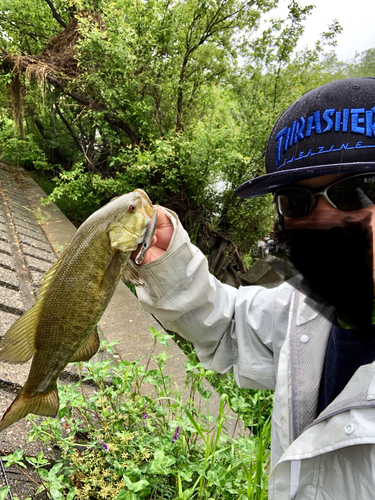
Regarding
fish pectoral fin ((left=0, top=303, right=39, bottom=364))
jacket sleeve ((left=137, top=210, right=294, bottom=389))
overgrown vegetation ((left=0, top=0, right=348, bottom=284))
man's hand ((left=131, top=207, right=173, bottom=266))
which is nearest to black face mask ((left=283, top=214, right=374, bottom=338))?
jacket sleeve ((left=137, top=210, right=294, bottom=389))

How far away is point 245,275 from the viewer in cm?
815

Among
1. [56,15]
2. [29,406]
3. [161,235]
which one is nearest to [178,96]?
[56,15]

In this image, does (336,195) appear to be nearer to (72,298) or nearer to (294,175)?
(294,175)

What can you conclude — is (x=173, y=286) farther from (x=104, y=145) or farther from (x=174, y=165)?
(x=104, y=145)

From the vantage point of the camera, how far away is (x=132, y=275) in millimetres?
1593

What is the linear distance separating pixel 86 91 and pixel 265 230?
4.84 meters

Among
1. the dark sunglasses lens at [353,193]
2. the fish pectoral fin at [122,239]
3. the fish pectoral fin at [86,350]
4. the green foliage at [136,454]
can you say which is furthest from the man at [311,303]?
the green foliage at [136,454]

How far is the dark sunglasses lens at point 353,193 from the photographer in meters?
1.32

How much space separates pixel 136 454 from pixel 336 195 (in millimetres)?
1732

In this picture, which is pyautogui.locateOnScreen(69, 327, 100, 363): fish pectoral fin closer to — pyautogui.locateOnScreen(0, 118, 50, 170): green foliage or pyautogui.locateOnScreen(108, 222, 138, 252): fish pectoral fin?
pyautogui.locateOnScreen(108, 222, 138, 252): fish pectoral fin

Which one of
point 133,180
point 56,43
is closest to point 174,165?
point 133,180

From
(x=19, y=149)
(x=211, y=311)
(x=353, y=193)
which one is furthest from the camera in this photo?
(x=19, y=149)

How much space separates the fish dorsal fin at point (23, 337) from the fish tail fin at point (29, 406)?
0.17 m

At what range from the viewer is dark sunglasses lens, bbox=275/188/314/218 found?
149 cm
